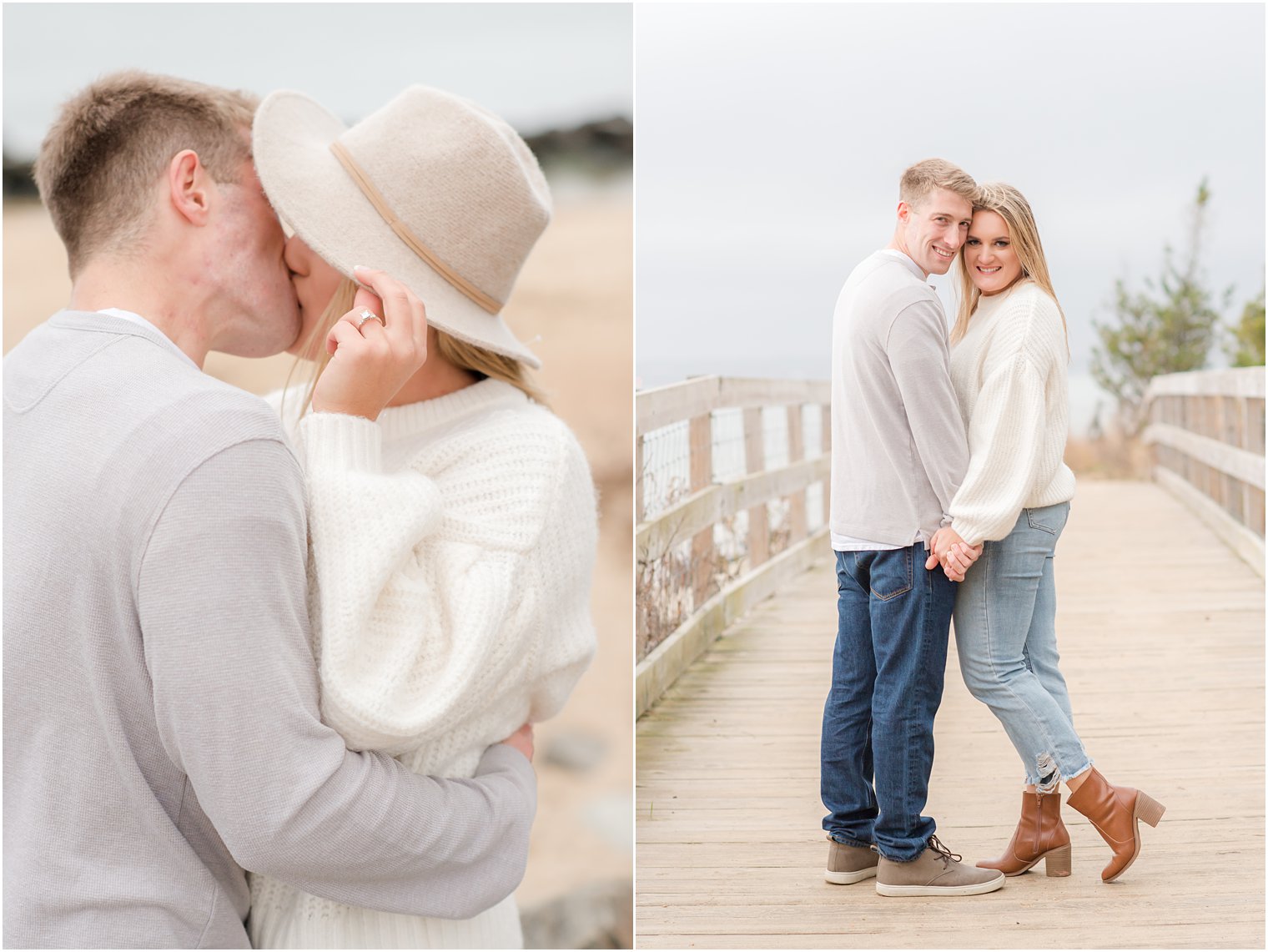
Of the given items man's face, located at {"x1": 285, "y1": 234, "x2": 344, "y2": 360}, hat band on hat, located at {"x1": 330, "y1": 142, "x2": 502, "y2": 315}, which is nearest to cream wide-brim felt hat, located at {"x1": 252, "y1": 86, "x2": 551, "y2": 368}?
hat band on hat, located at {"x1": 330, "y1": 142, "x2": 502, "y2": 315}

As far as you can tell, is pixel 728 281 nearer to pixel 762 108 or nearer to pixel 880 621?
pixel 762 108

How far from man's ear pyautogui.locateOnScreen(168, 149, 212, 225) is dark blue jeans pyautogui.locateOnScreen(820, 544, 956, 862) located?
3.95 ft

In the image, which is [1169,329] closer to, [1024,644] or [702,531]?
[1024,644]

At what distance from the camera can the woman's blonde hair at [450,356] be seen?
144cm

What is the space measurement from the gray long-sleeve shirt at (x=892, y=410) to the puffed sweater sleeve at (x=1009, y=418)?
0.03m

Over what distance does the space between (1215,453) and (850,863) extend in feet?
3.35

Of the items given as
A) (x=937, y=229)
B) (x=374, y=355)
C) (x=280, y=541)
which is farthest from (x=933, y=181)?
(x=280, y=541)

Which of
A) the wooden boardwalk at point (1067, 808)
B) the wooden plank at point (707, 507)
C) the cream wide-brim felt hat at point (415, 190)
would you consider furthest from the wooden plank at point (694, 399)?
the cream wide-brim felt hat at point (415, 190)

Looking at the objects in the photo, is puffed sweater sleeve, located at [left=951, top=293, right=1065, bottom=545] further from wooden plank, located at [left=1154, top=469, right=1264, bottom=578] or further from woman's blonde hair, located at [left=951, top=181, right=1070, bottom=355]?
wooden plank, located at [left=1154, top=469, right=1264, bottom=578]

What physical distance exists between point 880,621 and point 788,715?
275mm

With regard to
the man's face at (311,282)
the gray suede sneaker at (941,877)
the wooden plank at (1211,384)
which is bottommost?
the gray suede sneaker at (941,877)

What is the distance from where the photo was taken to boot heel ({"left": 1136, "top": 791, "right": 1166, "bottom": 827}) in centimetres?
200

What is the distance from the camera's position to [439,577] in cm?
131

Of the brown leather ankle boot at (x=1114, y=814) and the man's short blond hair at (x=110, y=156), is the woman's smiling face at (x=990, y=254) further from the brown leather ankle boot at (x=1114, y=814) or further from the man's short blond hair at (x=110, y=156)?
the man's short blond hair at (x=110, y=156)
